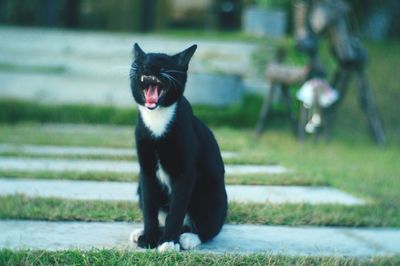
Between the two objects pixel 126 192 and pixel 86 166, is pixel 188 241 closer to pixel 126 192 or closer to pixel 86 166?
pixel 126 192

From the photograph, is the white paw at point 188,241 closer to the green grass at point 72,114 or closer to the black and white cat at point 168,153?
the black and white cat at point 168,153

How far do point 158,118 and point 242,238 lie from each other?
27.1 inches

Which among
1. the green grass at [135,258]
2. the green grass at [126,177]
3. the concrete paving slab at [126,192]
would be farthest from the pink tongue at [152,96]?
the green grass at [126,177]

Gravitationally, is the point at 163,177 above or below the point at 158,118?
below

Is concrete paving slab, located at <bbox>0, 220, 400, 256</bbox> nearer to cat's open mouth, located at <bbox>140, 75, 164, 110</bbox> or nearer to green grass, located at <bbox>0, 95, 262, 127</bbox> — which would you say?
cat's open mouth, located at <bbox>140, 75, 164, 110</bbox>

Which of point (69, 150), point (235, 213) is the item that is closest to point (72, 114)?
point (69, 150)

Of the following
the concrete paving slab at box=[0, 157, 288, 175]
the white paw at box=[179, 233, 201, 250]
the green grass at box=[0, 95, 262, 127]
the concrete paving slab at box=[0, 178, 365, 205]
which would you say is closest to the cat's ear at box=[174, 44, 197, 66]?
the white paw at box=[179, 233, 201, 250]

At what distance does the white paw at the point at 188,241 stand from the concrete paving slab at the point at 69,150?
2178 millimetres

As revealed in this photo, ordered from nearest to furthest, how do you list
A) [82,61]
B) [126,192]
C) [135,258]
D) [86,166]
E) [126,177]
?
[135,258], [126,192], [126,177], [86,166], [82,61]

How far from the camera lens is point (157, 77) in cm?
263

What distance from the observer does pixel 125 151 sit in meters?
5.32

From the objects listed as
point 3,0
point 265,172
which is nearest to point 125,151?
point 265,172

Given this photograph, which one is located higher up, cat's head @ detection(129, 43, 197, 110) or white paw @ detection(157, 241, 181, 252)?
cat's head @ detection(129, 43, 197, 110)

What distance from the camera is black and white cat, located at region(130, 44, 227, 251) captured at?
8.75 feet
